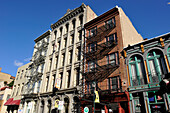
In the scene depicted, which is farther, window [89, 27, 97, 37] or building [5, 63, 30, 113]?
building [5, 63, 30, 113]

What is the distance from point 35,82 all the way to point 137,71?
2247 cm

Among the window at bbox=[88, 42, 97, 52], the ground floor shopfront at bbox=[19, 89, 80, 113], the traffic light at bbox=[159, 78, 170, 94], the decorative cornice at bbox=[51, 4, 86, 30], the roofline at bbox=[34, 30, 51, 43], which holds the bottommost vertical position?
the ground floor shopfront at bbox=[19, 89, 80, 113]

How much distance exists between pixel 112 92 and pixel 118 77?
197 centimetres

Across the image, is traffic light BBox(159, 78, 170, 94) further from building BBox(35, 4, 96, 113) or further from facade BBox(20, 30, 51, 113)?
facade BBox(20, 30, 51, 113)

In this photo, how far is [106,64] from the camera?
1816 cm

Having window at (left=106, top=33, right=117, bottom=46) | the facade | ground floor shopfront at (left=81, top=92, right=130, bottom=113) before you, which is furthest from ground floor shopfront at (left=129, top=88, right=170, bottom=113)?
the facade

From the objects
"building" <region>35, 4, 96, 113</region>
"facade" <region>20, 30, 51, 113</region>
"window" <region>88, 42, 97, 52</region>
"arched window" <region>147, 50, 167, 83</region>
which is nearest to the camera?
"arched window" <region>147, 50, 167, 83</region>

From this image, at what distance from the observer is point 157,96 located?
1315cm

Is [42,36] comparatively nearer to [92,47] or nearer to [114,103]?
[92,47]

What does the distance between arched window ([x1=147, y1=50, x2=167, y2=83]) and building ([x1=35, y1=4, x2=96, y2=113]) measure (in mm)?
10175

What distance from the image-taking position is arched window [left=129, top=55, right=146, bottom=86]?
14628 millimetres

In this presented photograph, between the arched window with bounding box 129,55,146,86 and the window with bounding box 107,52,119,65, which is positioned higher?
the window with bounding box 107,52,119,65

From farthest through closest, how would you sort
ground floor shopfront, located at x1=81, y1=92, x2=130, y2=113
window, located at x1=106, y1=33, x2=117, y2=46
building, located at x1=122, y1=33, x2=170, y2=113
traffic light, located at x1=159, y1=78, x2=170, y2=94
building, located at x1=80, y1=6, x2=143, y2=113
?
window, located at x1=106, y1=33, x2=117, y2=46 → building, located at x1=80, y1=6, x2=143, y2=113 → ground floor shopfront, located at x1=81, y1=92, x2=130, y2=113 → building, located at x1=122, y1=33, x2=170, y2=113 → traffic light, located at x1=159, y1=78, x2=170, y2=94

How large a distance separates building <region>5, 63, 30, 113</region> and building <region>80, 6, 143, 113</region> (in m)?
20.3
